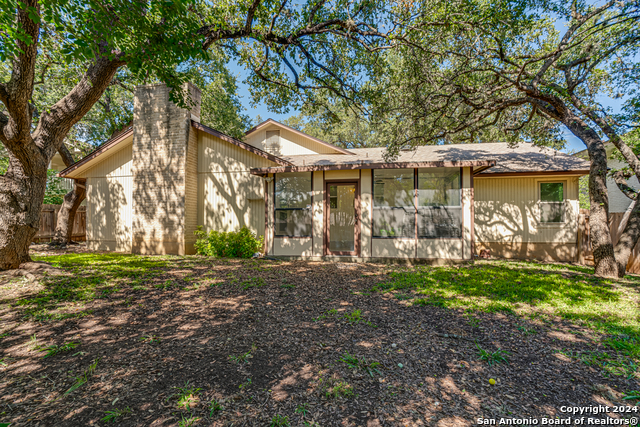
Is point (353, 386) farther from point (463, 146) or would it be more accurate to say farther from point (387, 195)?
point (463, 146)

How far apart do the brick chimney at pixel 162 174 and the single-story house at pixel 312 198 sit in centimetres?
4

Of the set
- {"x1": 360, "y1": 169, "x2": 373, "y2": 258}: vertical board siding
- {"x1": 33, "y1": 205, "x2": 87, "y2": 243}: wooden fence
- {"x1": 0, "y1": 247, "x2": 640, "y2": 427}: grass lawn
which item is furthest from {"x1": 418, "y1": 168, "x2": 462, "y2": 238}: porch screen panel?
{"x1": 33, "y1": 205, "x2": 87, "y2": 243}: wooden fence

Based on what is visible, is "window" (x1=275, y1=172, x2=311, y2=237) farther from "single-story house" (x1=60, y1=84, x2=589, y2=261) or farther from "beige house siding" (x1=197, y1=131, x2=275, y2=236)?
"beige house siding" (x1=197, y1=131, x2=275, y2=236)

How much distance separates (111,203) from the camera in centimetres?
1081

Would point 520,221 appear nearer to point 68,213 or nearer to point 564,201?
point 564,201

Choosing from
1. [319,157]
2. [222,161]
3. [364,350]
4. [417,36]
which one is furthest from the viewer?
[319,157]

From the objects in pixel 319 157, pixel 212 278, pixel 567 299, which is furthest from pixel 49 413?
pixel 319 157

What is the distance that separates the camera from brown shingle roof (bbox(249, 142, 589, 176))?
9.55 m

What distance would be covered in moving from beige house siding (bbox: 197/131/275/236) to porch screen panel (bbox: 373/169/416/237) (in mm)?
3949

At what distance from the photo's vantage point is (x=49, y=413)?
208 cm

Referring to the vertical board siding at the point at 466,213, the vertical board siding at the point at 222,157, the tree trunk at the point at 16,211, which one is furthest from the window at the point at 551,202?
the tree trunk at the point at 16,211

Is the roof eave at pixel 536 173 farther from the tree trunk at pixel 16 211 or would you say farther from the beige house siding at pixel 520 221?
the tree trunk at pixel 16 211

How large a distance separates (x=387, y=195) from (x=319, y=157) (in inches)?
208

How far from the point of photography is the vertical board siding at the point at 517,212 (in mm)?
9688
